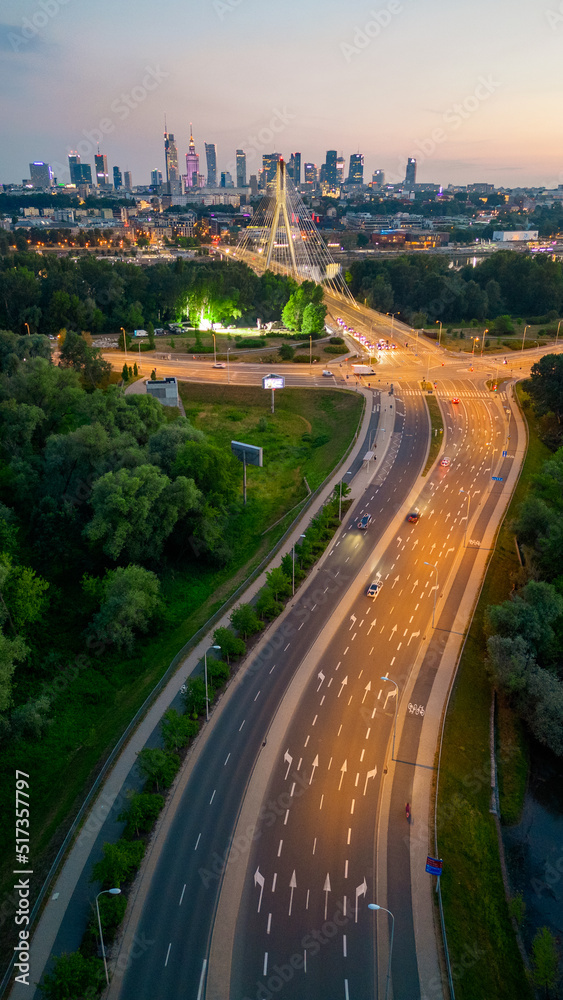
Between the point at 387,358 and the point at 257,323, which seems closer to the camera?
the point at 387,358

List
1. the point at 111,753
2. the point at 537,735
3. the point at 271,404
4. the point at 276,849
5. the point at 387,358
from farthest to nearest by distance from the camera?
the point at 387,358 → the point at 271,404 → the point at 537,735 → the point at 111,753 → the point at 276,849

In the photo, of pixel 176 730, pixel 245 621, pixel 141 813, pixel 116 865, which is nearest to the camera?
pixel 116 865

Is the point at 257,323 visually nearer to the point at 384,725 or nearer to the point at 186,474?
the point at 186,474

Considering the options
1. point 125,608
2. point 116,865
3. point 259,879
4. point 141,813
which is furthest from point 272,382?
point 116,865

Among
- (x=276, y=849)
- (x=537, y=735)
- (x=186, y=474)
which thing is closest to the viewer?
(x=276, y=849)

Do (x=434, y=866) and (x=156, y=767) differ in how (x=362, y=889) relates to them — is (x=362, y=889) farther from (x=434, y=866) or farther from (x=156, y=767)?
(x=156, y=767)

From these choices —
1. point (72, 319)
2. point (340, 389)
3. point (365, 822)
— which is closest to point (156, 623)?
point (365, 822)

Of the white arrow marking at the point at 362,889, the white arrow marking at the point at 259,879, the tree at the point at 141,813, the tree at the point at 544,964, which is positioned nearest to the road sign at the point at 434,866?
the white arrow marking at the point at 362,889
